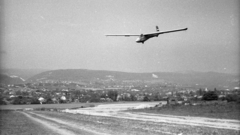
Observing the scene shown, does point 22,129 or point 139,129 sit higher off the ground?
point 139,129

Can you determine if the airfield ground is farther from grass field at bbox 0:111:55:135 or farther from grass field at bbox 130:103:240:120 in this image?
grass field at bbox 130:103:240:120

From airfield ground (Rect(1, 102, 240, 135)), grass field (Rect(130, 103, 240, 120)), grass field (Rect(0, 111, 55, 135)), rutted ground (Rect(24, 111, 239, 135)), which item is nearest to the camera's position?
rutted ground (Rect(24, 111, 239, 135))

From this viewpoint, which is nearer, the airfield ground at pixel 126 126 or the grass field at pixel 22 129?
the airfield ground at pixel 126 126

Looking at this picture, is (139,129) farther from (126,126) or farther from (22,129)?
(22,129)

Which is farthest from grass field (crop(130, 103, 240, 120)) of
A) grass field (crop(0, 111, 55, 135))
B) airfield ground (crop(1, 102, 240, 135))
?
grass field (crop(0, 111, 55, 135))

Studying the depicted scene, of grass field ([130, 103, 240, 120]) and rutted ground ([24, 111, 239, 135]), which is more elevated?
rutted ground ([24, 111, 239, 135])

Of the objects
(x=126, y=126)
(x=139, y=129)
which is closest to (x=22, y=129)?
(x=126, y=126)

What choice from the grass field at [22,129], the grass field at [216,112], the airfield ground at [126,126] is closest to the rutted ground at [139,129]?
the airfield ground at [126,126]

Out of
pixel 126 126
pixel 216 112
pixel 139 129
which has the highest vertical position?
pixel 139 129

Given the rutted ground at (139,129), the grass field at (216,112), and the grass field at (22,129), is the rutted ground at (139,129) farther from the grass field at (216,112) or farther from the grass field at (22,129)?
the grass field at (216,112)

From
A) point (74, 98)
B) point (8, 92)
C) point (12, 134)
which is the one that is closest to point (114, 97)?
point (74, 98)

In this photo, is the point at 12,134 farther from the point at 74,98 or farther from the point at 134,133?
the point at 74,98
